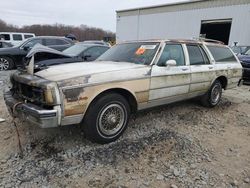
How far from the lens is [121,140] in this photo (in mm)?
3639

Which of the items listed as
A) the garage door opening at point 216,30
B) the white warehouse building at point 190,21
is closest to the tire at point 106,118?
the white warehouse building at point 190,21

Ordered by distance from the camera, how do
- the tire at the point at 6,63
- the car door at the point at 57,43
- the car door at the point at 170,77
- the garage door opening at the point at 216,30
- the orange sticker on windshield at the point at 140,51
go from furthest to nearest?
the garage door opening at the point at 216,30
the car door at the point at 57,43
the tire at the point at 6,63
the orange sticker on windshield at the point at 140,51
the car door at the point at 170,77

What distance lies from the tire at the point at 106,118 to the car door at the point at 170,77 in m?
0.64

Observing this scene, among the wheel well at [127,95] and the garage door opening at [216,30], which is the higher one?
the garage door opening at [216,30]

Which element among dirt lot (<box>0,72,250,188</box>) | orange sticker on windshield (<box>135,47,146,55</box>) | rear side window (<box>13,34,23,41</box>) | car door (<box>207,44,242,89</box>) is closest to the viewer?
dirt lot (<box>0,72,250,188</box>)

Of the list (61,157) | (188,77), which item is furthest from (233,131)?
(61,157)

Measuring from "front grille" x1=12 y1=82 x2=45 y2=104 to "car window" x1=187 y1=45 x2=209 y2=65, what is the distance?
3072 millimetres

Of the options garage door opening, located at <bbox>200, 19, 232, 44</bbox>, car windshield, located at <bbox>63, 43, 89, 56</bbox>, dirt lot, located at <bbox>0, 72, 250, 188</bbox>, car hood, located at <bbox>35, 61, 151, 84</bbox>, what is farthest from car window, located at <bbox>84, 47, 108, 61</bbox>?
garage door opening, located at <bbox>200, 19, 232, 44</bbox>

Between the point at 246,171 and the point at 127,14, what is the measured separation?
78.8ft

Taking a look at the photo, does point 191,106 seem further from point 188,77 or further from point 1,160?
point 1,160

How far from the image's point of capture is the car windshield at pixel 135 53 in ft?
13.3

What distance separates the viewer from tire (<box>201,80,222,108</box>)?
5375 mm

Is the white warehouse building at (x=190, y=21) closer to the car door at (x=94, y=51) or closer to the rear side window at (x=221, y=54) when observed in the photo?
the car door at (x=94, y=51)

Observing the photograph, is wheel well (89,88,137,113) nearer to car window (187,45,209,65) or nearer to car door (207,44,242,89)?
car window (187,45,209,65)
